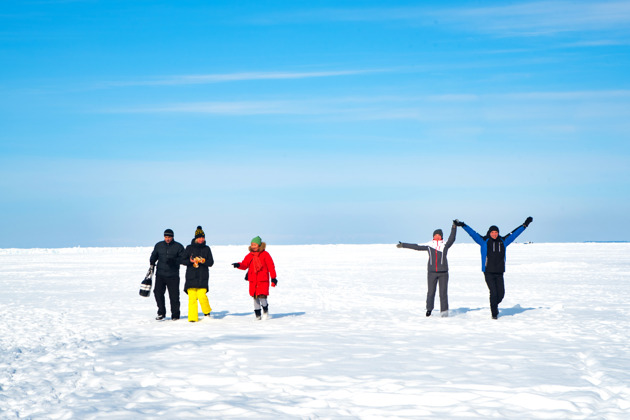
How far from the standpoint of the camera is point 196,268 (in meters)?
11.7

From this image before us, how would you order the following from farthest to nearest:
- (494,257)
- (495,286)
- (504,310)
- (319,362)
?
(504,310)
(495,286)
(494,257)
(319,362)

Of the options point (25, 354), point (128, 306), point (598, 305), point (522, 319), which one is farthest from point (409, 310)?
point (25, 354)

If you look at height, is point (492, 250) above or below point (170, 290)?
above

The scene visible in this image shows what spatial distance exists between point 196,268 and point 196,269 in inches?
0.7

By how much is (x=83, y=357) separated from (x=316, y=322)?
4694mm

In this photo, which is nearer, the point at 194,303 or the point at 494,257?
the point at 194,303

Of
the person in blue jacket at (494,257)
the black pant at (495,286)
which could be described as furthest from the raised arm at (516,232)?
the black pant at (495,286)

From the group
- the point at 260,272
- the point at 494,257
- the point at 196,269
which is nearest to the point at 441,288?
the point at 494,257

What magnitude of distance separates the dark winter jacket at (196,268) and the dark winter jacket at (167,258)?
19 centimetres

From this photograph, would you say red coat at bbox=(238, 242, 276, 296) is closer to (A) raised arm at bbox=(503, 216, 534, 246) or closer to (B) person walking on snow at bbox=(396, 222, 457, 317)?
(B) person walking on snow at bbox=(396, 222, 457, 317)

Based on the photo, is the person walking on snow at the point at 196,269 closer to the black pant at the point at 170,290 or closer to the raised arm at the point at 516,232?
the black pant at the point at 170,290

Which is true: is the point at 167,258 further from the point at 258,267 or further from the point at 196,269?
the point at 258,267

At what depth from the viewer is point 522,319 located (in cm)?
1225

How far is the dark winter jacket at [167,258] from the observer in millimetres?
11898
